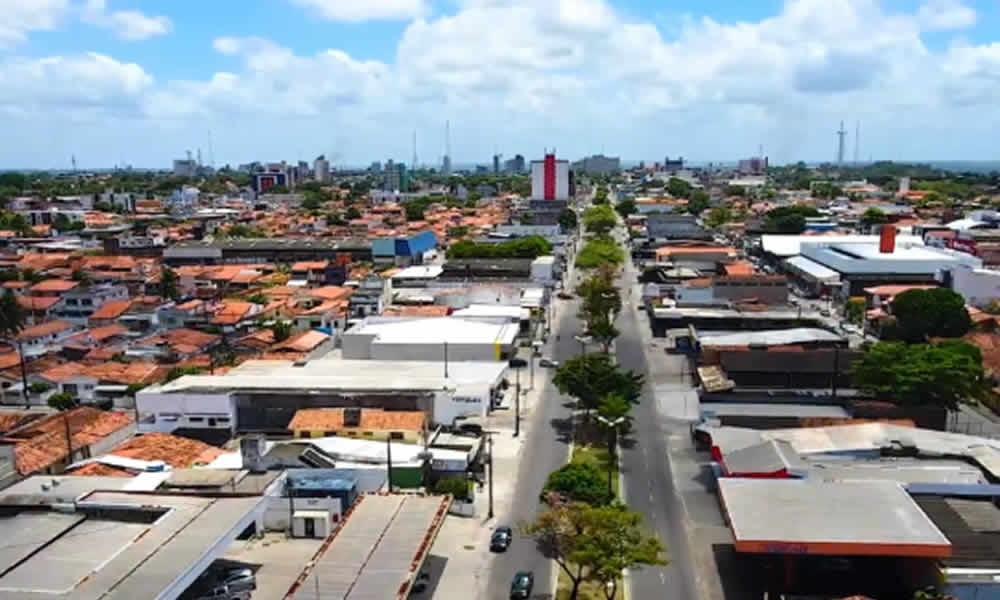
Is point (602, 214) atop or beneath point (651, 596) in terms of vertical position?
atop

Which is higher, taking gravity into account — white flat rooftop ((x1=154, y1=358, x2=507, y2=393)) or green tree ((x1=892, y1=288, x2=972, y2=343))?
green tree ((x1=892, y1=288, x2=972, y2=343))

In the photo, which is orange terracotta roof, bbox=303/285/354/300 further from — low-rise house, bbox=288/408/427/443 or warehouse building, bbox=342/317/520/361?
low-rise house, bbox=288/408/427/443

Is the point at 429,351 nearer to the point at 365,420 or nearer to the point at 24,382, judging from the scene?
the point at 365,420

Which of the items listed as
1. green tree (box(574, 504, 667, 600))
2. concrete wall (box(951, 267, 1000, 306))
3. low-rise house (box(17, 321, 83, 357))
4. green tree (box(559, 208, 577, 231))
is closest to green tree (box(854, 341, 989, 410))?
green tree (box(574, 504, 667, 600))

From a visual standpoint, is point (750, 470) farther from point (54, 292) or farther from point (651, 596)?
point (54, 292)

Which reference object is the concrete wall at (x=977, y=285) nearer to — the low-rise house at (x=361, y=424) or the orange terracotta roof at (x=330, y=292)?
the low-rise house at (x=361, y=424)

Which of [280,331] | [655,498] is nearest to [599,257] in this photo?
[280,331]

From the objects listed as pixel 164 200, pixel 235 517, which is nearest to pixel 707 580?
pixel 235 517
